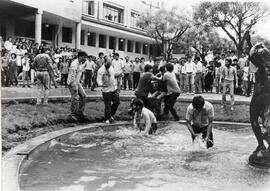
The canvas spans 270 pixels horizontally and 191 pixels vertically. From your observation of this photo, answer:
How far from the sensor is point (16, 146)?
Answer: 7.15 meters

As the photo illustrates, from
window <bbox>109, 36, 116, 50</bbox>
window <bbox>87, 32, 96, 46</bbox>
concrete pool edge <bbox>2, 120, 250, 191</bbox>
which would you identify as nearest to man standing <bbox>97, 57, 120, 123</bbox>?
concrete pool edge <bbox>2, 120, 250, 191</bbox>

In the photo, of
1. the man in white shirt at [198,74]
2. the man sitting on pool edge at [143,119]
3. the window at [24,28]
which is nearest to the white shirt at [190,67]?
the man in white shirt at [198,74]

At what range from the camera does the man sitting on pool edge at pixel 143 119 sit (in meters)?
8.55

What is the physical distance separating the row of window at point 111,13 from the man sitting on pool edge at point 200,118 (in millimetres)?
27342

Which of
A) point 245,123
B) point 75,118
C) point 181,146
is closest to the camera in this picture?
point 181,146

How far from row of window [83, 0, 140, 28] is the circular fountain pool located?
26.6m

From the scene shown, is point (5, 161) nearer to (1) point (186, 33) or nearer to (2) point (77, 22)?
(2) point (77, 22)

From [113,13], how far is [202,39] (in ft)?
30.7

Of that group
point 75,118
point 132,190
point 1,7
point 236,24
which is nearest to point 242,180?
point 132,190

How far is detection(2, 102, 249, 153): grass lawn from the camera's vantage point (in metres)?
8.46


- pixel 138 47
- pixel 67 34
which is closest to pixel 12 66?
pixel 67 34

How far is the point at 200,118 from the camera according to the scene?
755 cm

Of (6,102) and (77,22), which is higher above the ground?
(77,22)

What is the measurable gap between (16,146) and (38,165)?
3.68 feet
